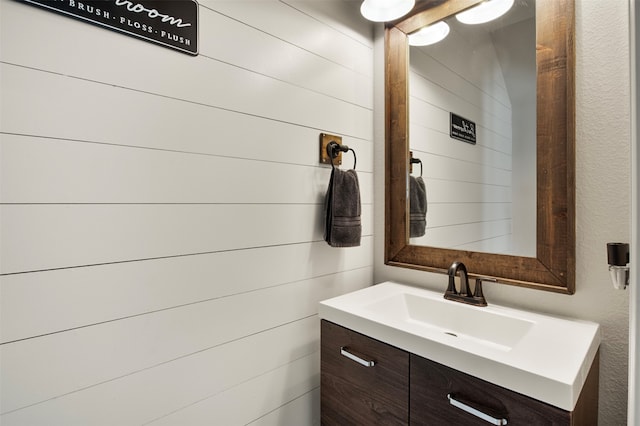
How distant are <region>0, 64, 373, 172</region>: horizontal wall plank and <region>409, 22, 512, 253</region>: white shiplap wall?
2.11 feet

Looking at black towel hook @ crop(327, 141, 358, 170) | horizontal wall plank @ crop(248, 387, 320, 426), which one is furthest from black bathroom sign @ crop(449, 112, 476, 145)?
horizontal wall plank @ crop(248, 387, 320, 426)

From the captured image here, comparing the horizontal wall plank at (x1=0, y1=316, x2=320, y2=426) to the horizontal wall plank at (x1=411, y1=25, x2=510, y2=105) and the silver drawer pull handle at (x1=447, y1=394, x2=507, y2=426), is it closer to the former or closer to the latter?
the silver drawer pull handle at (x1=447, y1=394, x2=507, y2=426)

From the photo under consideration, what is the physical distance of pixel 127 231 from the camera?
0.92m

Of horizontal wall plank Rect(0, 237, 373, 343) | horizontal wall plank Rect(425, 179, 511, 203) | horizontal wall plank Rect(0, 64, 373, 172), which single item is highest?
horizontal wall plank Rect(0, 64, 373, 172)

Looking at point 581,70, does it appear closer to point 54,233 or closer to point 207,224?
point 207,224

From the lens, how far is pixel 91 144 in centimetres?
86

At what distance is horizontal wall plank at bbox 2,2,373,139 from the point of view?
2.55ft

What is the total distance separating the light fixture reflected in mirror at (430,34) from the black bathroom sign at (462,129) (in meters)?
0.35

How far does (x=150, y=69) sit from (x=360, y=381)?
1.19 metres

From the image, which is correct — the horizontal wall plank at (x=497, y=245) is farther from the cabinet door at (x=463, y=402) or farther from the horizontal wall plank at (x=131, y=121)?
the horizontal wall plank at (x=131, y=121)

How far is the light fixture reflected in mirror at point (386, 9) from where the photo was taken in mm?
1395

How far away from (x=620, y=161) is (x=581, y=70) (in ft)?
1.08

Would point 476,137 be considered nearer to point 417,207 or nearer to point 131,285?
point 417,207

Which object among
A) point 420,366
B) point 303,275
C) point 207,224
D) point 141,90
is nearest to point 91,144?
point 141,90
